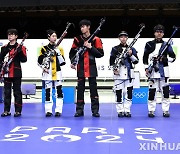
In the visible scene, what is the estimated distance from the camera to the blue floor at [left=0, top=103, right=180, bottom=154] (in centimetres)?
419

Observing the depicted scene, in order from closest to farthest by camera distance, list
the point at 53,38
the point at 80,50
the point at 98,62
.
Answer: the point at 80,50, the point at 53,38, the point at 98,62

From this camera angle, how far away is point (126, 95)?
673 cm

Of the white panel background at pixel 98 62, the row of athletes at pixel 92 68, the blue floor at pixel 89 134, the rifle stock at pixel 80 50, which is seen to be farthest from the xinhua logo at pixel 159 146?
the white panel background at pixel 98 62

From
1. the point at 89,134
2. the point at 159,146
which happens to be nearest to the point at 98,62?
the point at 89,134

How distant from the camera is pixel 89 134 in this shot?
5.04 metres

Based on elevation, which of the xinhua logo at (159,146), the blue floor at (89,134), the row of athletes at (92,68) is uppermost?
the row of athletes at (92,68)

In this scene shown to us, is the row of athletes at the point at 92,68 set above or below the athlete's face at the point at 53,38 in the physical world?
below

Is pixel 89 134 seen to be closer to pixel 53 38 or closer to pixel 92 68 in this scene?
pixel 92 68

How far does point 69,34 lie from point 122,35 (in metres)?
7.57

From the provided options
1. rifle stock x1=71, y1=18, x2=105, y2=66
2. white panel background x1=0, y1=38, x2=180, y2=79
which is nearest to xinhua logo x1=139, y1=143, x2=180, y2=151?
rifle stock x1=71, y1=18, x2=105, y2=66

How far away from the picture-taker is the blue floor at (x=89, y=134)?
419cm

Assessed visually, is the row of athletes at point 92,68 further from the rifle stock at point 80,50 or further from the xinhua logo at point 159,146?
the xinhua logo at point 159,146

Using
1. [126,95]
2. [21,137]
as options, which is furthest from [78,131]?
[126,95]

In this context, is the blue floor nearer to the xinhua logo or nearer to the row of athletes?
the xinhua logo
